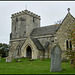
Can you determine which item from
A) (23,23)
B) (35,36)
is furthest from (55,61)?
(23,23)

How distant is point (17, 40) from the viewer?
121 feet

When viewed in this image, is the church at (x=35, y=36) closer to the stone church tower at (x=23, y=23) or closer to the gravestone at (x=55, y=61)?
the stone church tower at (x=23, y=23)

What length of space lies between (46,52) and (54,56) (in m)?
19.1

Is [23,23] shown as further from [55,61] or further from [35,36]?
[55,61]

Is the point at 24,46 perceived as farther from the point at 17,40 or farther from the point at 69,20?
the point at 69,20

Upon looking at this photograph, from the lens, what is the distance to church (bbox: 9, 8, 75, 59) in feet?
80.9

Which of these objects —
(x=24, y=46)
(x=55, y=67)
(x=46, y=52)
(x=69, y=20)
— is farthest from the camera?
(x=24, y=46)

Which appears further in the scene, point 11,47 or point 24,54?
point 11,47

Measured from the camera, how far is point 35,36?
3325 cm

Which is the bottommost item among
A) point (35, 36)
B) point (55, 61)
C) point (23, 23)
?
point (55, 61)

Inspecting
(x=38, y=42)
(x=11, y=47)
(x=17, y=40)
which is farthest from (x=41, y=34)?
(x=11, y=47)

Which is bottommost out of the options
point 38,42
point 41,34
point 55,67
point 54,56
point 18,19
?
point 55,67

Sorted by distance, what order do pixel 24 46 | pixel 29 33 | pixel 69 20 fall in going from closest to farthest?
1. pixel 69 20
2. pixel 24 46
3. pixel 29 33

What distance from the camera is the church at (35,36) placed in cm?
2467
